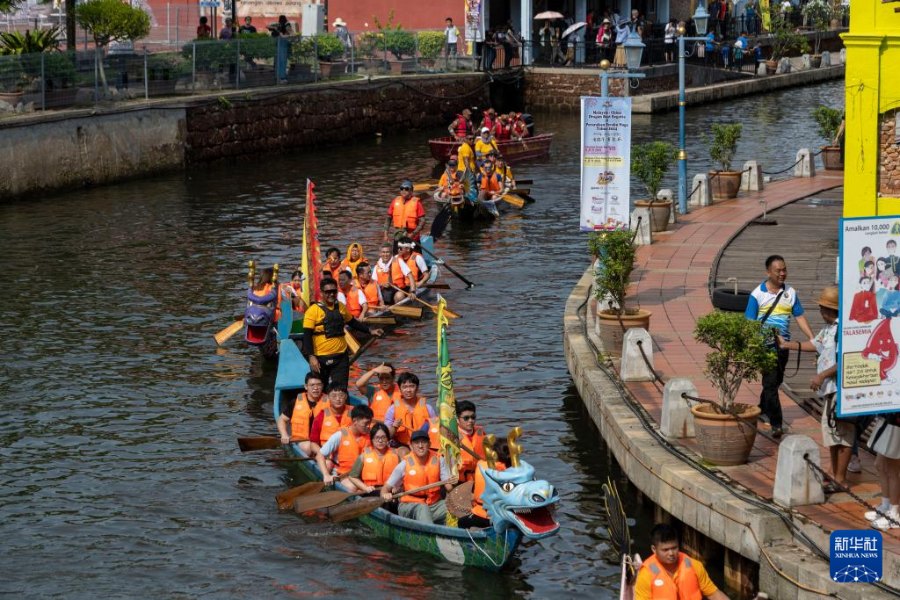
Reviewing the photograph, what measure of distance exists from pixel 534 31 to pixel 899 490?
59.2 meters

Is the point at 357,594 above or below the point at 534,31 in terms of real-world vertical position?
below

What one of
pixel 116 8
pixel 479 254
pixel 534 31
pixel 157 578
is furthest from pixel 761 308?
pixel 534 31

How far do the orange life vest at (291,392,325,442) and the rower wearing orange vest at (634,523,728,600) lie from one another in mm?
7537

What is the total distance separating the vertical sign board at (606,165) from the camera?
26.5 m

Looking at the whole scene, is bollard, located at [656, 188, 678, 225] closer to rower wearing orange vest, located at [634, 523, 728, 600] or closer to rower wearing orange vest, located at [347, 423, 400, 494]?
rower wearing orange vest, located at [347, 423, 400, 494]

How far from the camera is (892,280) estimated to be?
14.0 metres

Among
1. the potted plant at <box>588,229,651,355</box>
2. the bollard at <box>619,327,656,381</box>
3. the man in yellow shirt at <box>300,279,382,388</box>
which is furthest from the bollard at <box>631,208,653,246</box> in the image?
the bollard at <box>619,327,656,381</box>

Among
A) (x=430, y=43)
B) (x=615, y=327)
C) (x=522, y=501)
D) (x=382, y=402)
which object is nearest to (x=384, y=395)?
(x=382, y=402)

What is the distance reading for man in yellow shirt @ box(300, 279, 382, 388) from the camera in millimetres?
22859

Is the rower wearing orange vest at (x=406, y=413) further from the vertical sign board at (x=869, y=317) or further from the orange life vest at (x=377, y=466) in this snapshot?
the vertical sign board at (x=869, y=317)

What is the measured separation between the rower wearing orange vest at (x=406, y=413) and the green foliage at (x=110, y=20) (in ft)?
94.5

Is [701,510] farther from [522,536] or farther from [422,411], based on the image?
[422,411]

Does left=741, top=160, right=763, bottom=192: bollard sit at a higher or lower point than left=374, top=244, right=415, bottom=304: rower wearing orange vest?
higher

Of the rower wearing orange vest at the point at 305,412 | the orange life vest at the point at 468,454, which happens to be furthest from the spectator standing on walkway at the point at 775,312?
the rower wearing orange vest at the point at 305,412
